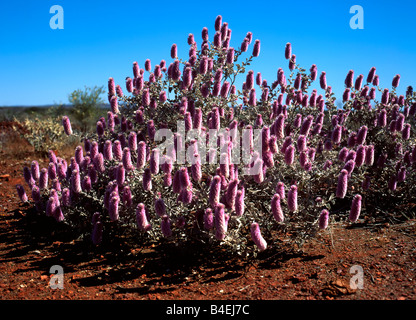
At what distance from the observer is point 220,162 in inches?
112

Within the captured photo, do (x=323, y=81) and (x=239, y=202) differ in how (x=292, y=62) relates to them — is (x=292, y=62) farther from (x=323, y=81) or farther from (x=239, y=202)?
(x=239, y=202)

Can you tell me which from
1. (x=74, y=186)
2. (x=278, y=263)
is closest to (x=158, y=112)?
(x=74, y=186)

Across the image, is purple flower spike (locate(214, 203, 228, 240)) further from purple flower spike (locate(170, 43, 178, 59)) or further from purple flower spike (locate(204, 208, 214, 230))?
purple flower spike (locate(170, 43, 178, 59))

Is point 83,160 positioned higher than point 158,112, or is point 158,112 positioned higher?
point 158,112

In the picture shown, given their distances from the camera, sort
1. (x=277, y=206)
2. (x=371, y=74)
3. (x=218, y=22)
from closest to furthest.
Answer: (x=277, y=206), (x=218, y=22), (x=371, y=74)

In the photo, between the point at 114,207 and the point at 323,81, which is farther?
the point at 323,81

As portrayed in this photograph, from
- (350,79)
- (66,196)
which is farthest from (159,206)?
(350,79)

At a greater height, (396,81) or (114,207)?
(396,81)

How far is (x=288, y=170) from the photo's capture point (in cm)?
362

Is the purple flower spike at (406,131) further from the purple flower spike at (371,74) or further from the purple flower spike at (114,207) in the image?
the purple flower spike at (114,207)

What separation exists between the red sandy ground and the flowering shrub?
0.70 feet

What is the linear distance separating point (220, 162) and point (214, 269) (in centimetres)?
118
